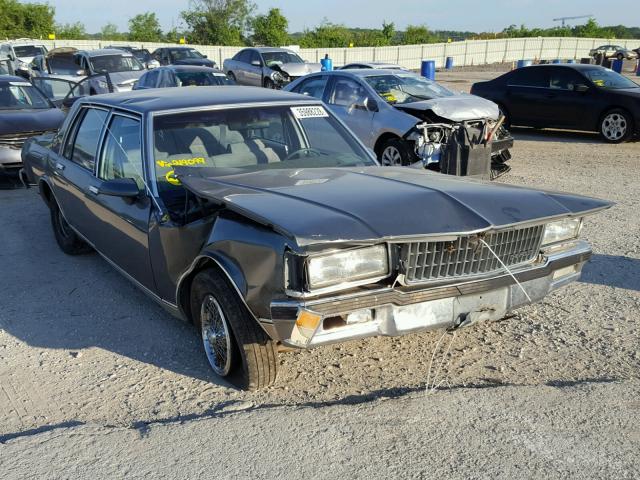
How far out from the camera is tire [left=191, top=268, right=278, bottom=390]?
347 centimetres

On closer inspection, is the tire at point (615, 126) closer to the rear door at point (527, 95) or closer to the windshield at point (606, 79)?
the windshield at point (606, 79)

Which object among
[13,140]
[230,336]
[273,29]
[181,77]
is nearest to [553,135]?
[181,77]

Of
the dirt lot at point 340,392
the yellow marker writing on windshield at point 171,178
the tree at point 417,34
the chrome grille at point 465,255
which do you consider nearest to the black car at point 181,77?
the dirt lot at point 340,392

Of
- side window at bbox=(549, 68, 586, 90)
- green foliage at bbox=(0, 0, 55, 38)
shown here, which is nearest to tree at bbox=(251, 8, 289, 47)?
green foliage at bbox=(0, 0, 55, 38)

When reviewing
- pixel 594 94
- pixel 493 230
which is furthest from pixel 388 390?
pixel 594 94

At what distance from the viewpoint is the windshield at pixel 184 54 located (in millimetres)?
26469

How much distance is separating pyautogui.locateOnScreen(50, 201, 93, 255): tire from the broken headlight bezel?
3.68 m

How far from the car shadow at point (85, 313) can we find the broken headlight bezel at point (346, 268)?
1.05m

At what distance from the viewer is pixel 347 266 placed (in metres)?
3.20

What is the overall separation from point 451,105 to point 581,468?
7046 millimetres

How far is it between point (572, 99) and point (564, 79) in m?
0.52

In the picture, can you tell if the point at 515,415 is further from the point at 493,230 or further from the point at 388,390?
the point at 493,230

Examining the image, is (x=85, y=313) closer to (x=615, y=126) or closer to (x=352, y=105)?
(x=352, y=105)

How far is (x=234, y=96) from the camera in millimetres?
4867
